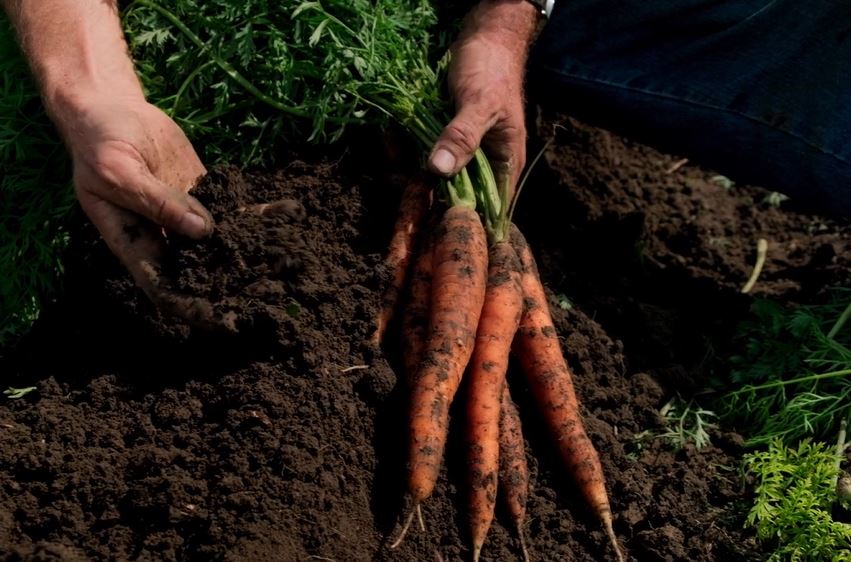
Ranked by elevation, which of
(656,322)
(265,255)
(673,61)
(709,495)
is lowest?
(709,495)

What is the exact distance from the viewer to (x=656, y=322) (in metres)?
3.78

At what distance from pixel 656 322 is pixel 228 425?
183 centimetres

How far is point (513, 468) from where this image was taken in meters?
3.05

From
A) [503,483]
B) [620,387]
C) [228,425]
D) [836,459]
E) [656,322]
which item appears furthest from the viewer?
[656,322]

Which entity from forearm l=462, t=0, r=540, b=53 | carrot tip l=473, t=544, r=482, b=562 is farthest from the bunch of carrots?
forearm l=462, t=0, r=540, b=53

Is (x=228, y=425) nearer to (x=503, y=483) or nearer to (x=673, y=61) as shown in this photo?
(x=503, y=483)

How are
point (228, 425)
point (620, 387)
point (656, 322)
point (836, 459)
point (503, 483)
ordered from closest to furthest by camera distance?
point (228, 425)
point (503, 483)
point (836, 459)
point (620, 387)
point (656, 322)

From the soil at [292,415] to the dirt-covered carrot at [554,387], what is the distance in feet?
0.26

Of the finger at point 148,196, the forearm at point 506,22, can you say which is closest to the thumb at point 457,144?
the forearm at point 506,22

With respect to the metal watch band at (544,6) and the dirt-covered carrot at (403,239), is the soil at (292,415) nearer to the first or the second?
the dirt-covered carrot at (403,239)

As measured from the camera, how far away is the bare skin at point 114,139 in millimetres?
2967

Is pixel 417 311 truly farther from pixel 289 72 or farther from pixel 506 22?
pixel 506 22

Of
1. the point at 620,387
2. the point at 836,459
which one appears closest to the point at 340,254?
the point at 620,387

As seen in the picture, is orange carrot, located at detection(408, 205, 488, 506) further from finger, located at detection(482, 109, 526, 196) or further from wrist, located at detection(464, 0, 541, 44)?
wrist, located at detection(464, 0, 541, 44)
